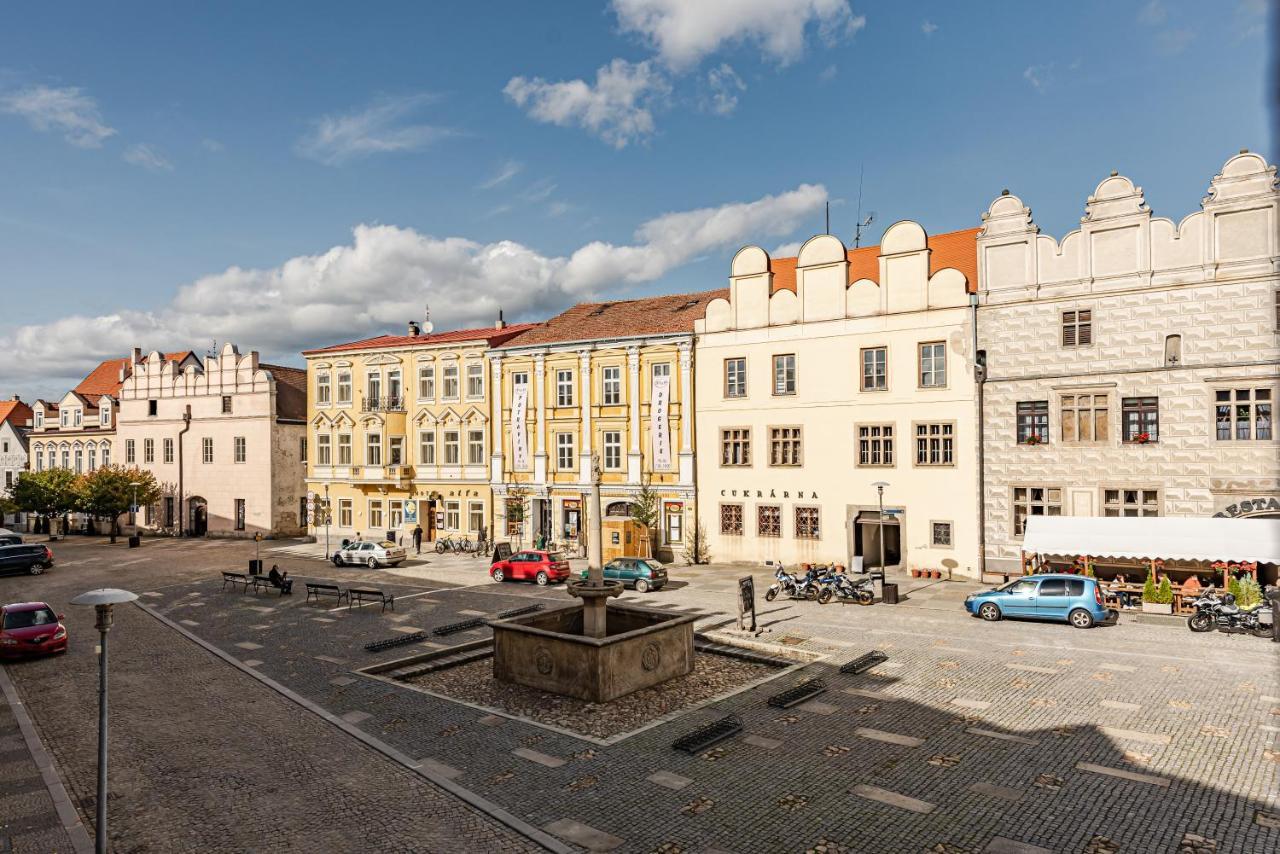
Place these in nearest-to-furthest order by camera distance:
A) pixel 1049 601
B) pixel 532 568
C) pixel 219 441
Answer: pixel 1049 601
pixel 532 568
pixel 219 441

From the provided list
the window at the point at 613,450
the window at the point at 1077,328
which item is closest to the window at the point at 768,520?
the window at the point at 613,450

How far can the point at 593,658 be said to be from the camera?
16312 mm

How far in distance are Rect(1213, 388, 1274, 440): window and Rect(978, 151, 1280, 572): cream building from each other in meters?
0.04

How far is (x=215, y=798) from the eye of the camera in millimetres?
11961

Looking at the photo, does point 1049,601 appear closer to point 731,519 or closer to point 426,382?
point 731,519

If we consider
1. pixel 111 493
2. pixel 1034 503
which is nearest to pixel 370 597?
pixel 1034 503

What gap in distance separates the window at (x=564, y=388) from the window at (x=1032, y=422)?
21.5 meters

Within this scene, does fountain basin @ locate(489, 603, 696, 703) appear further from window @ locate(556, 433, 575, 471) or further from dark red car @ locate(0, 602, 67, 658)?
window @ locate(556, 433, 575, 471)

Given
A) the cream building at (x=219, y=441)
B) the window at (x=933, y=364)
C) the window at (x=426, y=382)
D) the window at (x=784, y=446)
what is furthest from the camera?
the cream building at (x=219, y=441)

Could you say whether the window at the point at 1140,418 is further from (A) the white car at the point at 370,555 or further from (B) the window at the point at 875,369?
(A) the white car at the point at 370,555

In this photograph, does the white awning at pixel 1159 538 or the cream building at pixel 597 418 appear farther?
the cream building at pixel 597 418

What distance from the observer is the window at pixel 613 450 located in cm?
4047

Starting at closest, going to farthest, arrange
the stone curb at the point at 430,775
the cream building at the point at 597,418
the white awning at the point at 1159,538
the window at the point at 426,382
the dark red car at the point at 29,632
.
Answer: the stone curb at the point at 430,775
the dark red car at the point at 29,632
the white awning at the point at 1159,538
the cream building at the point at 597,418
the window at the point at 426,382

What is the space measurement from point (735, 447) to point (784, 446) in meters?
2.44
